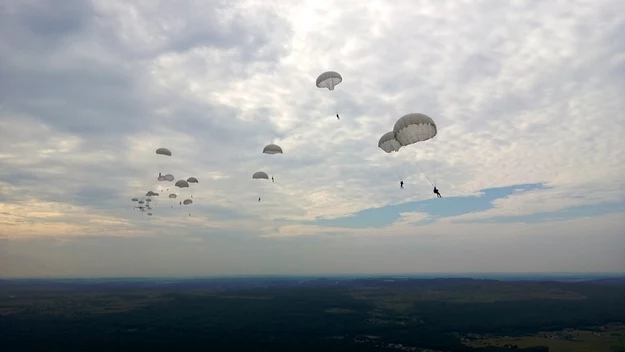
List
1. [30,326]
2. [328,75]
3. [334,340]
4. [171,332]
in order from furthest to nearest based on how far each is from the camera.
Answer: [30,326] → [171,332] → [334,340] → [328,75]

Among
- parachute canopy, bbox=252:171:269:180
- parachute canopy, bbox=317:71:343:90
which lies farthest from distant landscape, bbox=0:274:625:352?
parachute canopy, bbox=317:71:343:90

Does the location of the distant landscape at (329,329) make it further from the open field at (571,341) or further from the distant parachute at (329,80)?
the distant parachute at (329,80)

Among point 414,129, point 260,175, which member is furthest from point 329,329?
point 414,129

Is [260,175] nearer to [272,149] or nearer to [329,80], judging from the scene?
[272,149]

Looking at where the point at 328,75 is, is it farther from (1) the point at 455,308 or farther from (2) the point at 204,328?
(1) the point at 455,308

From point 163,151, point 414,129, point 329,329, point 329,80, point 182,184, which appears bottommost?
point 329,329

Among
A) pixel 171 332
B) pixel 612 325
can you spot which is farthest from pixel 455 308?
pixel 171 332
